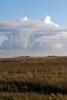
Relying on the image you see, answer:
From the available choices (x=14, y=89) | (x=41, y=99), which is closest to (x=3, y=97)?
(x=41, y=99)

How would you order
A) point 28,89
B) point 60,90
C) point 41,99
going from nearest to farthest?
point 41,99, point 60,90, point 28,89

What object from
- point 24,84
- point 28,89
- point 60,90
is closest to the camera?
point 60,90

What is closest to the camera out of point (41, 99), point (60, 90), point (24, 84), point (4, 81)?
point (41, 99)

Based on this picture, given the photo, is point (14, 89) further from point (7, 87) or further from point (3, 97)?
point (3, 97)

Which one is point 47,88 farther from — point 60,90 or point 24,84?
point 24,84

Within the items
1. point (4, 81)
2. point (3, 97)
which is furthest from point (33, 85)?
point (3, 97)

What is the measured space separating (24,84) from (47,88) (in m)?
2.46

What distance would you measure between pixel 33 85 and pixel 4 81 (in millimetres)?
3078

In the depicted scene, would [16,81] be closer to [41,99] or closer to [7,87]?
[7,87]

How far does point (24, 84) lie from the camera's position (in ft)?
62.7

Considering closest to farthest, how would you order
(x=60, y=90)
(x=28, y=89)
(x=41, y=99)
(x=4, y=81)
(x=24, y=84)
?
(x=41, y=99)
(x=60, y=90)
(x=28, y=89)
(x=24, y=84)
(x=4, y=81)

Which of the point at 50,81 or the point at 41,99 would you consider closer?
the point at 41,99

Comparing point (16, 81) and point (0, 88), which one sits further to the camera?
point (16, 81)

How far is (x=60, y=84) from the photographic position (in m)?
17.2
